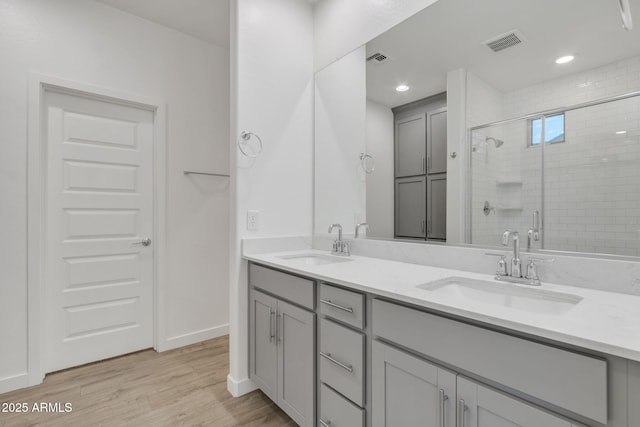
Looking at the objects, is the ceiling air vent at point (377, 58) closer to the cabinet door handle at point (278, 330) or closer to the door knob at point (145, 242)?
the cabinet door handle at point (278, 330)

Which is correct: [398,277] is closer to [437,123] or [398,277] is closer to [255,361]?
[437,123]

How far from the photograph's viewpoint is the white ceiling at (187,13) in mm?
2303

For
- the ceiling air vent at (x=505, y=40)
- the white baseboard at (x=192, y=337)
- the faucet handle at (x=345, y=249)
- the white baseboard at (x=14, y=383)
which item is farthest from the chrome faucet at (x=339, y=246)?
the white baseboard at (x=14, y=383)

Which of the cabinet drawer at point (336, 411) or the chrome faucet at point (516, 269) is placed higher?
the chrome faucet at point (516, 269)

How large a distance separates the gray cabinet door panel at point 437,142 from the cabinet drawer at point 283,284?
877 millimetres

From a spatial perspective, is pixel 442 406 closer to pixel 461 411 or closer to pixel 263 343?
pixel 461 411

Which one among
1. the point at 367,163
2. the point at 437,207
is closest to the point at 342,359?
the point at 437,207

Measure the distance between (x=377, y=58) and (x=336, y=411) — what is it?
A: 6.32ft

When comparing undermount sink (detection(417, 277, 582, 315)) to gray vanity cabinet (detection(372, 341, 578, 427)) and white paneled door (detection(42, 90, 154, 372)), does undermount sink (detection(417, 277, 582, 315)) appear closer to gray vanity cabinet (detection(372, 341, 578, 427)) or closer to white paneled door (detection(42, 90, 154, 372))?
gray vanity cabinet (detection(372, 341, 578, 427))

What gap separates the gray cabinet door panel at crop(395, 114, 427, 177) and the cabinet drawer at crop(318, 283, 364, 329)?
2.71 ft

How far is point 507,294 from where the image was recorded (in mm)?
1161

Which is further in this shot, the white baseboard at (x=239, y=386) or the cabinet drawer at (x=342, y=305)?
the white baseboard at (x=239, y=386)

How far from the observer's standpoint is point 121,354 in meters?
2.44

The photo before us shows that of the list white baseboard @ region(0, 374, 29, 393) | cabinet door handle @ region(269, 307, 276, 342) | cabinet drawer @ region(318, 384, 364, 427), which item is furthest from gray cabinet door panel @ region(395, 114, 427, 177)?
white baseboard @ region(0, 374, 29, 393)
